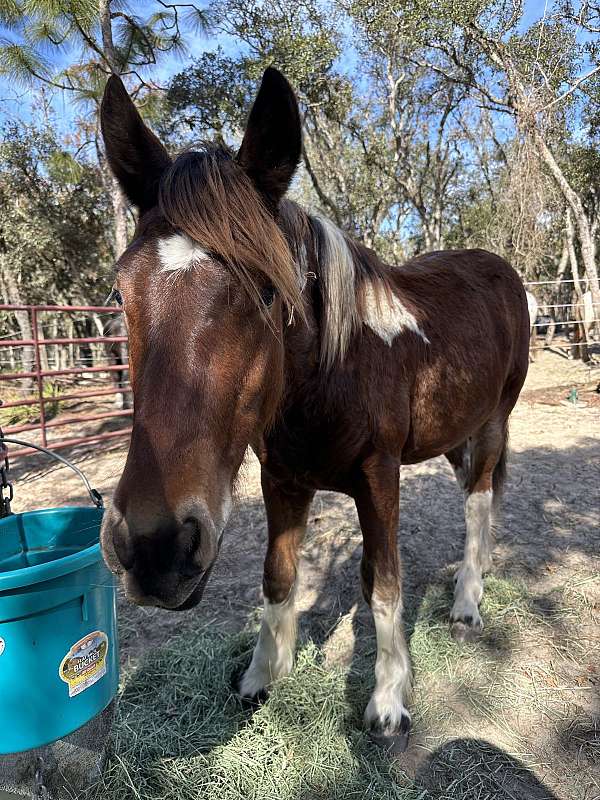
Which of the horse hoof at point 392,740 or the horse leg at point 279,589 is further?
the horse leg at point 279,589

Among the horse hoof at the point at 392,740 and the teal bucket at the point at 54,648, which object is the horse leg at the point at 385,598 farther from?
the teal bucket at the point at 54,648

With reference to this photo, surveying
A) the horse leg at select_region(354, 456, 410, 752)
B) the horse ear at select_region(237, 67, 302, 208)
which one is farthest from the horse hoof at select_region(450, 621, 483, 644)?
the horse ear at select_region(237, 67, 302, 208)

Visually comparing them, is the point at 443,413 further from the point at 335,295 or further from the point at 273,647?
the point at 273,647

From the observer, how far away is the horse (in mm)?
1086

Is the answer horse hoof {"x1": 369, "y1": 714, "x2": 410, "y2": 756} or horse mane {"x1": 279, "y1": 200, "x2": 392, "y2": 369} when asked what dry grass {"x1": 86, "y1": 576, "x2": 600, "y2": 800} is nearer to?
horse hoof {"x1": 369, "y1": 714, "x2": 410, "y2": 756}

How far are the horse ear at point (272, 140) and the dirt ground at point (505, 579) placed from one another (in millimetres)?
956

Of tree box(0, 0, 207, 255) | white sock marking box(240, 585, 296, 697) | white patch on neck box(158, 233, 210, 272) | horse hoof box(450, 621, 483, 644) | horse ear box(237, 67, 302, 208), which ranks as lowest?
horse hoof box(450, 621, 483, 644)

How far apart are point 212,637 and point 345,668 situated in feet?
2.49

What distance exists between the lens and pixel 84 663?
57.1 inches

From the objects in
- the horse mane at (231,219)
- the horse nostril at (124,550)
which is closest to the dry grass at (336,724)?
the horse nostril at (124,550)

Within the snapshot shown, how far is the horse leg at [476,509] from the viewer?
2.70m

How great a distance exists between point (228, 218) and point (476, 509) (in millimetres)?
2589

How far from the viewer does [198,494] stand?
3.50 ft

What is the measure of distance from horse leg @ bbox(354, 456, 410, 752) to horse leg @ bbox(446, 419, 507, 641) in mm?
659
